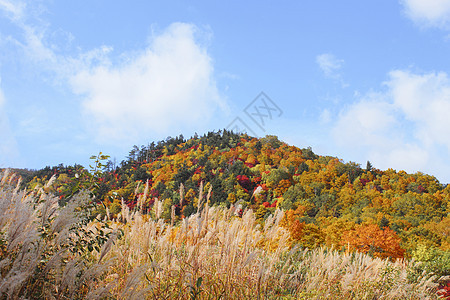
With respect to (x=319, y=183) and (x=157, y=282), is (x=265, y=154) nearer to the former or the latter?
(x=319, y=183)

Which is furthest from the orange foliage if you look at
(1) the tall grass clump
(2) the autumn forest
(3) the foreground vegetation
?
(1) the tall grass clump

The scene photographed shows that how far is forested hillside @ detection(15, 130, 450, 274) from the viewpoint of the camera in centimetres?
1866

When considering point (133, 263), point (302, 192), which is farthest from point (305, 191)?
point (133, 263)

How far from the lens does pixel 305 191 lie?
44.0 m

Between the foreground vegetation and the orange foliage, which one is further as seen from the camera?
the orange foliage

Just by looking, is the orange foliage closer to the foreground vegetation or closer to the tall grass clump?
the foreground vegetation

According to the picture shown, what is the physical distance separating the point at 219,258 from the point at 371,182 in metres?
47.0

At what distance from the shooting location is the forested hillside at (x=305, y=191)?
18.7 metres

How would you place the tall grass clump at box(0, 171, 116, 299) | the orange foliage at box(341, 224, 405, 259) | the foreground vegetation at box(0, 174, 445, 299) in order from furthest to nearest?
the orange foliage at box(341, 224, 405, 259)
the foreground vegetation at box(0, 174, 445, 299)
the tall grass clump at box(0, 171, 116, 299)

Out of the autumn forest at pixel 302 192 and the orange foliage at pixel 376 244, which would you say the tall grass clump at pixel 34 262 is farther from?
the orange foliage at pixel 376 244

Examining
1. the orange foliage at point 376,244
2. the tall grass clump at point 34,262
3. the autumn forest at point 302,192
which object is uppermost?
the autumn forest at point 302,192

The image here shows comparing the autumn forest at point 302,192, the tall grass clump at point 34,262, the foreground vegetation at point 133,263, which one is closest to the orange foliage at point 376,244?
the autumn forest at point 302,192

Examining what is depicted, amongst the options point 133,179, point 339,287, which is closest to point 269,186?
point 133,179

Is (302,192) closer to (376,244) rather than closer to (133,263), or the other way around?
(376,244)
